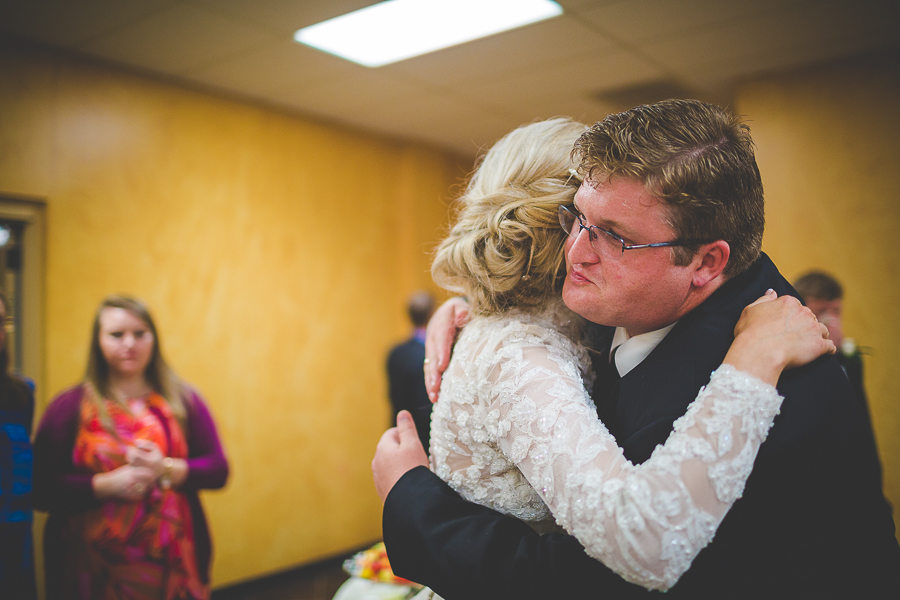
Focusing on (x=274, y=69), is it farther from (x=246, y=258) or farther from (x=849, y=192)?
(x=849, y=192)

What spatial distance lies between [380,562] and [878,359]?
3224 millimetres

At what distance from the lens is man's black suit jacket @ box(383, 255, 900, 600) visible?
0.98m

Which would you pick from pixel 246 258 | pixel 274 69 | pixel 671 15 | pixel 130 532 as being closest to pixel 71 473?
pixel 130 532

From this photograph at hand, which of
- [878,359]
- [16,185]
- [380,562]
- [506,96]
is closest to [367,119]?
[506,96]

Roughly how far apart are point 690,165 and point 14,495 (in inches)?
101

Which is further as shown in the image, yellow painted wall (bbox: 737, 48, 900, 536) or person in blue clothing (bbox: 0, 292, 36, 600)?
yellow painted wall (bbox: 737, 48, 900, 536)

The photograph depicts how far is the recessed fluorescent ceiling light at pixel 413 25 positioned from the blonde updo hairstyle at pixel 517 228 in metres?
2.07

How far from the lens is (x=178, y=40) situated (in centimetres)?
347

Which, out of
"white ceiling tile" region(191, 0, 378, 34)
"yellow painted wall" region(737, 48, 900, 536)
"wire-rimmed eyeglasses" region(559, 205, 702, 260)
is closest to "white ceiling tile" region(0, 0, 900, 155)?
"white ceiling tile" region(191, 0, 378, 34)

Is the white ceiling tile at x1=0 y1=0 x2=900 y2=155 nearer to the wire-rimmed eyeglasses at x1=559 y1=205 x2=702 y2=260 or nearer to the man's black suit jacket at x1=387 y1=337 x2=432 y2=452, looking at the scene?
the man's black suit jacket at x1=387 y1=337 x2=432 y2=452

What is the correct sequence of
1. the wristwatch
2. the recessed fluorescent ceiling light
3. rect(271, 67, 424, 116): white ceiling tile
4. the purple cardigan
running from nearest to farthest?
the purple cardigan
the wristwatch
the recessed fluorescent ceiling light
rect(271, 67, 424, 116): white ceiling tile

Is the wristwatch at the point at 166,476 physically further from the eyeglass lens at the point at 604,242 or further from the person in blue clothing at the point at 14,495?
the eyeglass lens at the point at 604,242

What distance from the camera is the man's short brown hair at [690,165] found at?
40.9 inches

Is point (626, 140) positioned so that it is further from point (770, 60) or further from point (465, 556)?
point (770, 60)
